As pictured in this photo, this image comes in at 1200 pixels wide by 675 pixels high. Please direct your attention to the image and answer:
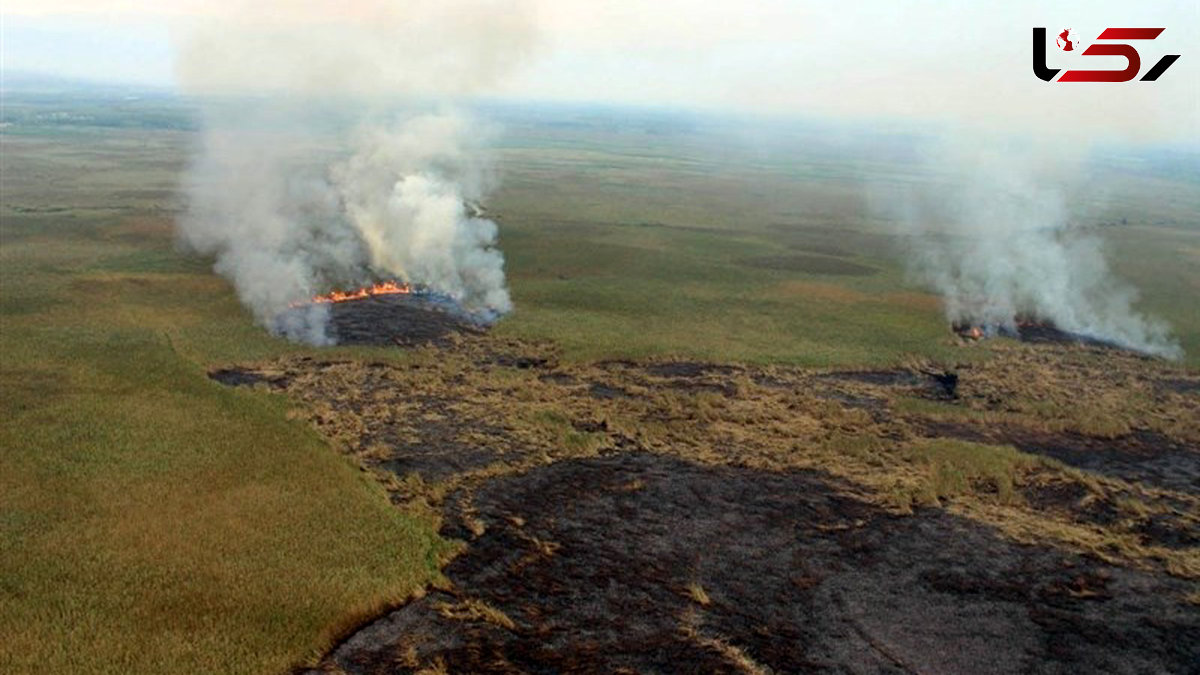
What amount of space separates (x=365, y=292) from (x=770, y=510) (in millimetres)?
43041

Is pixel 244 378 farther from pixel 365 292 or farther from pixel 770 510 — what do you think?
pixel 770 510

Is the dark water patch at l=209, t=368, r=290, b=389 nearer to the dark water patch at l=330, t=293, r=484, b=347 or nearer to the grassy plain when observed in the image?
the grassy plain

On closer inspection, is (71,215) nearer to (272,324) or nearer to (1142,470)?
(272,324)

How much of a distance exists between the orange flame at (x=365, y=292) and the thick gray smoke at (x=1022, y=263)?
1672 inches

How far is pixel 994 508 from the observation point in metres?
38.1

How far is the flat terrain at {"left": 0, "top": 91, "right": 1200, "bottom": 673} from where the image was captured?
90.8ft

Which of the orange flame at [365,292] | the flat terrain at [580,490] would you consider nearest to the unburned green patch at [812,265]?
the flat terrain at [580,490]

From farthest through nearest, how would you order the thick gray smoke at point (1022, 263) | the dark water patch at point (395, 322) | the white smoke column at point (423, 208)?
the white smoke column at point (423, 208) → the thick gray smoke at point (1022, 263) → the dark water patch at point (395, 322)

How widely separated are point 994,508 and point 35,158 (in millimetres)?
179731

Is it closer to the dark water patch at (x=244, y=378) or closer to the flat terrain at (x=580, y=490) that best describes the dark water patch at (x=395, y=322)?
the flat terrain at (x=580, y=490)

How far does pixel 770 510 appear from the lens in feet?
120

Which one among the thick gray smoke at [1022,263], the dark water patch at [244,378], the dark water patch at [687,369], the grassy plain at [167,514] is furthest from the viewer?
the thick gray smoke at [1022,263]

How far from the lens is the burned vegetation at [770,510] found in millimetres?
27734

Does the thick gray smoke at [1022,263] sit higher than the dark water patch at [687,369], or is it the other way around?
the thick gray smoke at [1022,263]
